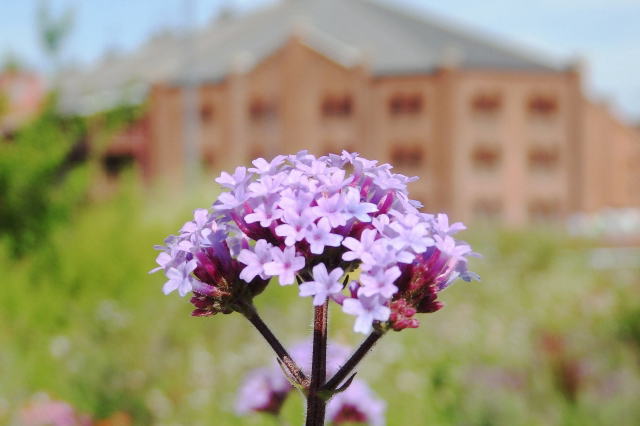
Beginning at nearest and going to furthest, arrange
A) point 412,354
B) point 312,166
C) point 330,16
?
point 312,166, point 412,354, point 330,16

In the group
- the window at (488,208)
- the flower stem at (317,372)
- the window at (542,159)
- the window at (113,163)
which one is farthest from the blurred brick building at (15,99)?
the window at (542,159)

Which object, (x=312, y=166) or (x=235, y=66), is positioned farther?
(x=235, y=66)

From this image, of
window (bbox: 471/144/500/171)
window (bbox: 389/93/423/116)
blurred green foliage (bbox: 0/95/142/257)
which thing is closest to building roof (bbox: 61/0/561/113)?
window (bbox: 389/93/423/116)

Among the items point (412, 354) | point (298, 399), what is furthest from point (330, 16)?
point (298, 399)

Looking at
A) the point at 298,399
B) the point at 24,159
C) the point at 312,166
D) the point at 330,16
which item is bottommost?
the point at 298,399

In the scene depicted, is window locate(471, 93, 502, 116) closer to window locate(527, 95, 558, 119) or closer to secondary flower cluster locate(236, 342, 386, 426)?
window locate(527, 95, 558, 119)

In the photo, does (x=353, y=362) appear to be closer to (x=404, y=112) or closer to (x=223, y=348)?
(x=223, y=348)

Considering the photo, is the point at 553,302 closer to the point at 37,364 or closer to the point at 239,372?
the point at 239,372
